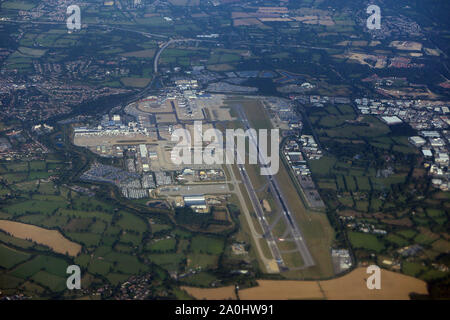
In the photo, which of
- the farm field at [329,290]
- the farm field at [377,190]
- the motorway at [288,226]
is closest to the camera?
the farm field at [329,290]

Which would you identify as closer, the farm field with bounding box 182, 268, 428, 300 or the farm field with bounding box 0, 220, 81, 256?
the farm field with bounding box 182, 268, 428, 300

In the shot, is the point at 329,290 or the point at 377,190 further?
the point at 377,190

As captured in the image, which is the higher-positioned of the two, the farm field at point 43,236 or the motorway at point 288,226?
the motorway at point 288,226

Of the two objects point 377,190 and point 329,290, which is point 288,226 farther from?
point 377,190

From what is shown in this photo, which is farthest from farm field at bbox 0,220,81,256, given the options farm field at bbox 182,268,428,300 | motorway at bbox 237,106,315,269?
motorway at bbox 237,106,315,269

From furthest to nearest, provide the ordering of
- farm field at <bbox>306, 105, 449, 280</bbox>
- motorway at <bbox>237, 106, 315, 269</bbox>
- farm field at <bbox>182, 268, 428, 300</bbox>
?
farm field at <bbox>306, 105, 449, 280</bbox>
motorway at <bbox>237, 106, 315, 269</bbox>
farm field at <bbox>182, 268, 428, 300</bbox>

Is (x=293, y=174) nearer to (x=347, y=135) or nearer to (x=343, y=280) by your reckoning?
(x=347, y=135)

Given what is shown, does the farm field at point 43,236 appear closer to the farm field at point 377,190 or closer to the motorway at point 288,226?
the motorway at point 288,226

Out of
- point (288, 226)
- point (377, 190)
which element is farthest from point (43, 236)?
point (377, 190)

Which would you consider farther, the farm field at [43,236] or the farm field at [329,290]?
the farm field at [43,236]

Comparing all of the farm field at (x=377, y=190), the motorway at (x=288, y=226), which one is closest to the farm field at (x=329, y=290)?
the farm field at (x=377, y=190)

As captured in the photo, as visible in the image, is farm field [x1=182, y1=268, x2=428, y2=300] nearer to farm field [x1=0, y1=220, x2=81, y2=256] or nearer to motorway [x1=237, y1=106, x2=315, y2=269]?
motorway [x1=237, y1=106, x2=315, y2=269]

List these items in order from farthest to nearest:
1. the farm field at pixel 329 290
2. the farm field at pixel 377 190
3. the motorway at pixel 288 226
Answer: the farm field at pixel 377 190 → the motorway at pixel 288 226 → the farm field at pixel 329 290
